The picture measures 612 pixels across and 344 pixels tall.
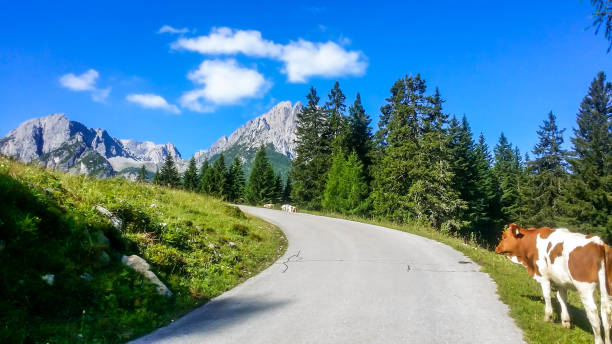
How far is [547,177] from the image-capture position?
4522 centimetres

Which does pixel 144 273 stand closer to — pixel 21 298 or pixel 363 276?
pixel 21 298

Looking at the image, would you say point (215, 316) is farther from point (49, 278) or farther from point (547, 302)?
point (547, 302)

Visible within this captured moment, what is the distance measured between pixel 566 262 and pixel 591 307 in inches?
31.7

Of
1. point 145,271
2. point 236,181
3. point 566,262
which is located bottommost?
point 145,271

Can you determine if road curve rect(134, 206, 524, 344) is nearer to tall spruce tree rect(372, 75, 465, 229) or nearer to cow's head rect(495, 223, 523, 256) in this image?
cow's head rect(495, 223, 523, 256)

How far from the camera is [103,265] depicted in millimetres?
6965

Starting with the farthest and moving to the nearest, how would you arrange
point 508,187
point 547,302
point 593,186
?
point 508,187, point 593,186, point 547,302

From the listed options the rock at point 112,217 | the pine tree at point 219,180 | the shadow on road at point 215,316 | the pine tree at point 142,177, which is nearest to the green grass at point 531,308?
the shadow on road at point 215,316

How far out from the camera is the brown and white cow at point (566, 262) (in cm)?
509

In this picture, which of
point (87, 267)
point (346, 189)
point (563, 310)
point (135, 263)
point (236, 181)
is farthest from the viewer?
point (236, 181)

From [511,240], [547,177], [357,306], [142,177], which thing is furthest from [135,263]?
[547,177]

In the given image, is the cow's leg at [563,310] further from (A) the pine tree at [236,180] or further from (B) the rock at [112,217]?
(A) the pine tree at [236,180]

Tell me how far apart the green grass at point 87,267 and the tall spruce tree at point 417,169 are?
23.3 meters

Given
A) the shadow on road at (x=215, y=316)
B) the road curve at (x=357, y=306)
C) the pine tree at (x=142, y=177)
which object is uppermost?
the pine tree at (x=142, y=177)
